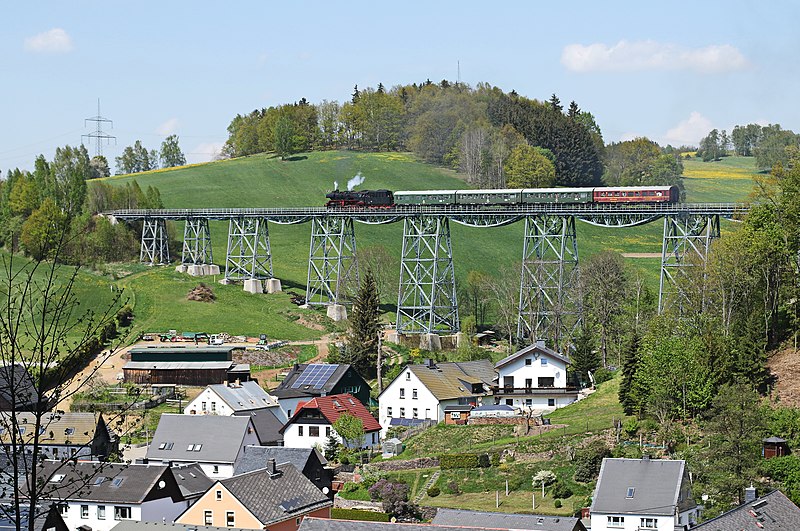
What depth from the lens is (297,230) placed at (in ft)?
413

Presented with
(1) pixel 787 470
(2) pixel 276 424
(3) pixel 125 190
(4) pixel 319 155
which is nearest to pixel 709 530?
(1) pixel 787 470

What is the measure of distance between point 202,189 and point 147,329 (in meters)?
63.3

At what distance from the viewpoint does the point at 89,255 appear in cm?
10806

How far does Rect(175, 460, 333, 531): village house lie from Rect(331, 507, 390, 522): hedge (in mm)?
623

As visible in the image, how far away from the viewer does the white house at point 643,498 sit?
40.1 m

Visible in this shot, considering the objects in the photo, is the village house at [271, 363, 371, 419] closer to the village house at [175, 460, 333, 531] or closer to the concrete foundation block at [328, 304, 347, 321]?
the concrete foundation block at [328, 304, 347, 321]

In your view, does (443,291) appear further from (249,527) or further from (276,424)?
(249,527)

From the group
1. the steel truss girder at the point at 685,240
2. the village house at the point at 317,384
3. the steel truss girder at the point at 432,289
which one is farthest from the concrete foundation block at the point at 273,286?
the steel truss girder at the point at 685,240

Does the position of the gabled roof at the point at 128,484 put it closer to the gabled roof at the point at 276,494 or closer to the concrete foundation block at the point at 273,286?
the gabled roof at the point at 276,494

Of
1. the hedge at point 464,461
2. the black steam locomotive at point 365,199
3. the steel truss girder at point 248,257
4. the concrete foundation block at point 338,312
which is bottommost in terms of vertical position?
the hedge at point 464,461

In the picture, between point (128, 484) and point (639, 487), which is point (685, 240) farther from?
point (128, 484)

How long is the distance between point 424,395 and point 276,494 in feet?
70.1

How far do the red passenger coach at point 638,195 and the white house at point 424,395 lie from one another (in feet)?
62.7

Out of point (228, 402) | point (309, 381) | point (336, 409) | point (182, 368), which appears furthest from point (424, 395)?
point (182, 368)
